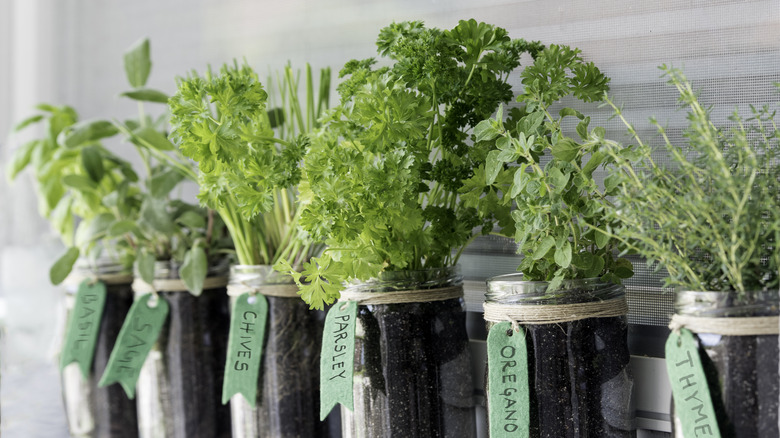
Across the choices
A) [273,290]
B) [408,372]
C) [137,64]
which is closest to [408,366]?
[408,372]

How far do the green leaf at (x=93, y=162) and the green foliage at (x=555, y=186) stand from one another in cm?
62

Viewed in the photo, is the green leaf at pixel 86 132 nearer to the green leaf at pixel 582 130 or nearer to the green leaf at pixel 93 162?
the green leaf at pixel 93 162

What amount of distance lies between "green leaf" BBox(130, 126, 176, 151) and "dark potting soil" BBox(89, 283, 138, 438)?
277mm

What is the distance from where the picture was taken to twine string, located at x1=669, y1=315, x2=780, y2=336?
55cm

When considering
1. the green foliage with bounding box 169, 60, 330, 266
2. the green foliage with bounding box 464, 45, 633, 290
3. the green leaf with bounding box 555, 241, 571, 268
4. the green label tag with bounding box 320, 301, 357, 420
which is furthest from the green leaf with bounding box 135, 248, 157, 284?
the green leaf with bounding box 555, 241, 571, 268

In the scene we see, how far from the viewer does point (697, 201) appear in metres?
0.56

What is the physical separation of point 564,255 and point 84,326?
0.78m

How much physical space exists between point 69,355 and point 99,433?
14 cm

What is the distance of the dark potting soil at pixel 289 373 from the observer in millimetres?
863

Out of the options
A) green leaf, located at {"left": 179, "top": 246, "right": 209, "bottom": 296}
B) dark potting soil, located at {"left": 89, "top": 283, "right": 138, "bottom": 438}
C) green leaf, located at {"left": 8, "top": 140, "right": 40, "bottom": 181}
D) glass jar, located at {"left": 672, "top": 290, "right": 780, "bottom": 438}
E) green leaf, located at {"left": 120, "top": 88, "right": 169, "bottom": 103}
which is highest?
green leaf, located at {"left": 120, "top": 88, "right": 169, "bottom": 103}

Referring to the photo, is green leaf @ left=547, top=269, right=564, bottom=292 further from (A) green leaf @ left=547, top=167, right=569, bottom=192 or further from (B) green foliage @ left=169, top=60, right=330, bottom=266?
(B) green foliage @ left=169, top=60, right=330, bottom=266

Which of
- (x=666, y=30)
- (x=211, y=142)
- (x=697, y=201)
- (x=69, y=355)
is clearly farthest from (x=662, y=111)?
(x=69, y=355)

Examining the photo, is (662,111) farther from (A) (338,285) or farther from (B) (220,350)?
(B) (220,350)

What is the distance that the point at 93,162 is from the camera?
1.04 m
